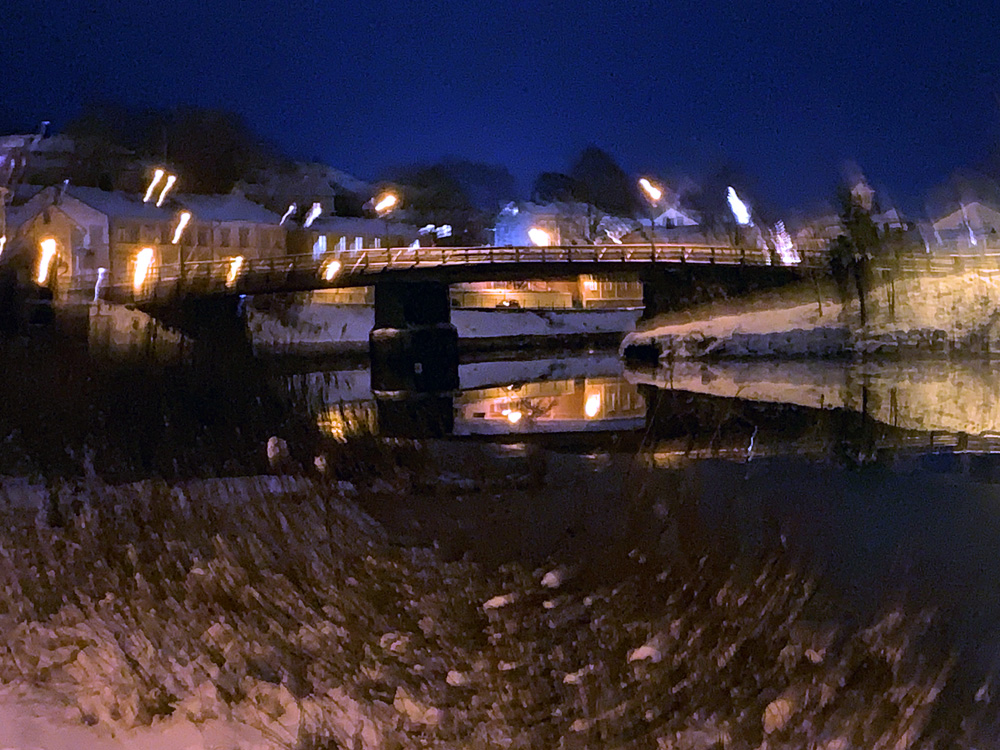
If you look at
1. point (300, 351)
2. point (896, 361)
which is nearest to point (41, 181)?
point (300, 351)

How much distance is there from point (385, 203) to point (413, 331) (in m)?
22.4

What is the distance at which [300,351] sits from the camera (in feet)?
122

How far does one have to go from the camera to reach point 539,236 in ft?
205

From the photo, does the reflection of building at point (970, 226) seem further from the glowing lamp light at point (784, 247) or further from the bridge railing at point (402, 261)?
the bridge railing at point (402, 261)

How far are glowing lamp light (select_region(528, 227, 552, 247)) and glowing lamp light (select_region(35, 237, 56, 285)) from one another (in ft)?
103

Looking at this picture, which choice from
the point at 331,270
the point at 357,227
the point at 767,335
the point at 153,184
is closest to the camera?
the point at 331,270

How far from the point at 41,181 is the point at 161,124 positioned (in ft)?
39.1

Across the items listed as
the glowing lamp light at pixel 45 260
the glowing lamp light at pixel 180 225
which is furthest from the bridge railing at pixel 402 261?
the glowing lamp light at pixel 180 225

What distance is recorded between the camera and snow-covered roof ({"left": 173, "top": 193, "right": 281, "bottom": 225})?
2176 inches

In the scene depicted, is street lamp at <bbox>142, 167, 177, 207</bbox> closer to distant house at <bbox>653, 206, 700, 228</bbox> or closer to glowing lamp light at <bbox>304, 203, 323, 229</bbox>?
glowing lamp light at <bbox>304, 203, 323, 229</bbox>

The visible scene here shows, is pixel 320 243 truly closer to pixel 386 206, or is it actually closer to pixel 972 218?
pixel 386 206

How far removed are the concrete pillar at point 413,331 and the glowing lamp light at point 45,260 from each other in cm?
1252

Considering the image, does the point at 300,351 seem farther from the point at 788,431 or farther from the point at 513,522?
the point at 513,522

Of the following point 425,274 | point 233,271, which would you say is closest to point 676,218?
point 425,274
